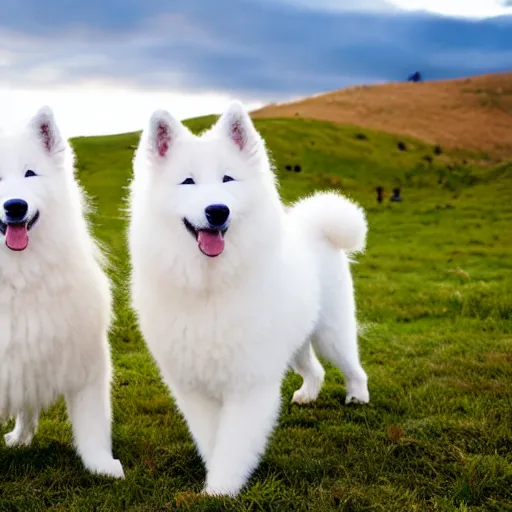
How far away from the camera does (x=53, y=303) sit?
394cm

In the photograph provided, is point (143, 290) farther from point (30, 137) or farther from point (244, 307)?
point (30, 137)

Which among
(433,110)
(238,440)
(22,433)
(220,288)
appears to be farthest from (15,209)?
(433,110)

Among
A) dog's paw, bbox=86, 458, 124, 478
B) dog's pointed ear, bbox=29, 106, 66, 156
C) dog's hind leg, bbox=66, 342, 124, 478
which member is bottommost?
dog's paw, bbox=86, 458, 124, 478

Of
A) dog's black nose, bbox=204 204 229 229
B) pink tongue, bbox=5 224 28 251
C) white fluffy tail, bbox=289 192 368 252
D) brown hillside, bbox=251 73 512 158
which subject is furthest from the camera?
brown hillside, bbox=251 73 512 158

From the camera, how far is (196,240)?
355 cm

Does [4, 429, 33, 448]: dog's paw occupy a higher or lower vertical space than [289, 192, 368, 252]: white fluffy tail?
lower

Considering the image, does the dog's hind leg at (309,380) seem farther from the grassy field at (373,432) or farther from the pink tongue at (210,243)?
the pink tongue at (210,243)

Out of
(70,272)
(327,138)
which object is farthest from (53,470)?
(327,138)

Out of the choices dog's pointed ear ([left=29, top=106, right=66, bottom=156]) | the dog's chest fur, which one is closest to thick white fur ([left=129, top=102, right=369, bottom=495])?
the dog's chest fur

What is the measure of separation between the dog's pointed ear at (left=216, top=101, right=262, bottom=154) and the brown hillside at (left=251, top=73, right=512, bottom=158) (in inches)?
1789

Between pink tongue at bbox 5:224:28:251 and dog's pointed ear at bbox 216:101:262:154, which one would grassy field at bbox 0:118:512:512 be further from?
dog's pointed ear at bbox 216:101:262:154

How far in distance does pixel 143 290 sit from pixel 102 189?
24.7 m

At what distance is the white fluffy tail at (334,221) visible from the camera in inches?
199

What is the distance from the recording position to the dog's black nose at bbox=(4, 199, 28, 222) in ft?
11.3
